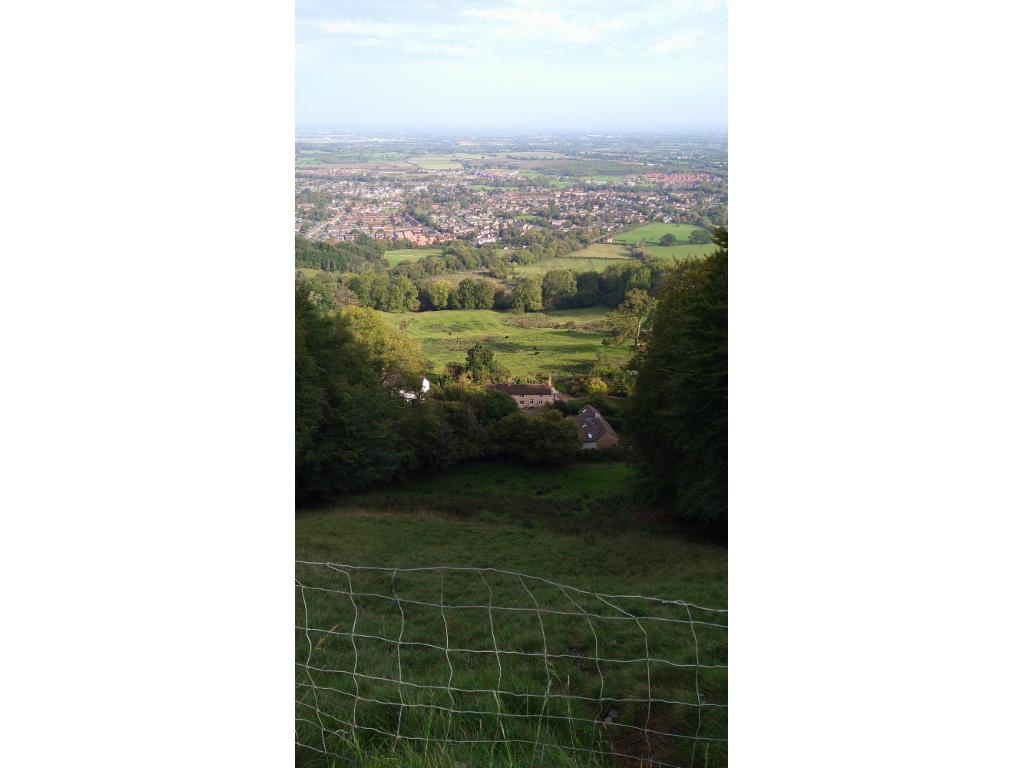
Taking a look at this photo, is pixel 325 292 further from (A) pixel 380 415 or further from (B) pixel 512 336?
(B) pixel 512 336

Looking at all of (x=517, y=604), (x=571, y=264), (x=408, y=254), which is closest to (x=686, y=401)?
(x=571, y=264)

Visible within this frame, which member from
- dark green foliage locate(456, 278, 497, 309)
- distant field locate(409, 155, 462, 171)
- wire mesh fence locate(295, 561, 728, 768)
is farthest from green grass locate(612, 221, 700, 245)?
wire mesh fence locate(295, 561, 728, 768)

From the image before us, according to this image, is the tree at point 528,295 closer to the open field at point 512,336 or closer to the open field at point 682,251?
the open field at point 512,336

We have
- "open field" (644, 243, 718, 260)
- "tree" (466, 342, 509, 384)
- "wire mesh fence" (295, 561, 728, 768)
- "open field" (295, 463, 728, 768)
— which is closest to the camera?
"wire mesh fence" (295, 561, 728, 768)

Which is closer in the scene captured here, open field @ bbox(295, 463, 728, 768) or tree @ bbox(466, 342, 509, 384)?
open field @ bbox(295, 463, 728, 768)

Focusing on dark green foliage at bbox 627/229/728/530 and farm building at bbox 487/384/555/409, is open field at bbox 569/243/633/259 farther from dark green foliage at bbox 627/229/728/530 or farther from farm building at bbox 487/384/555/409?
farm building at bbox 487/384/555/409
